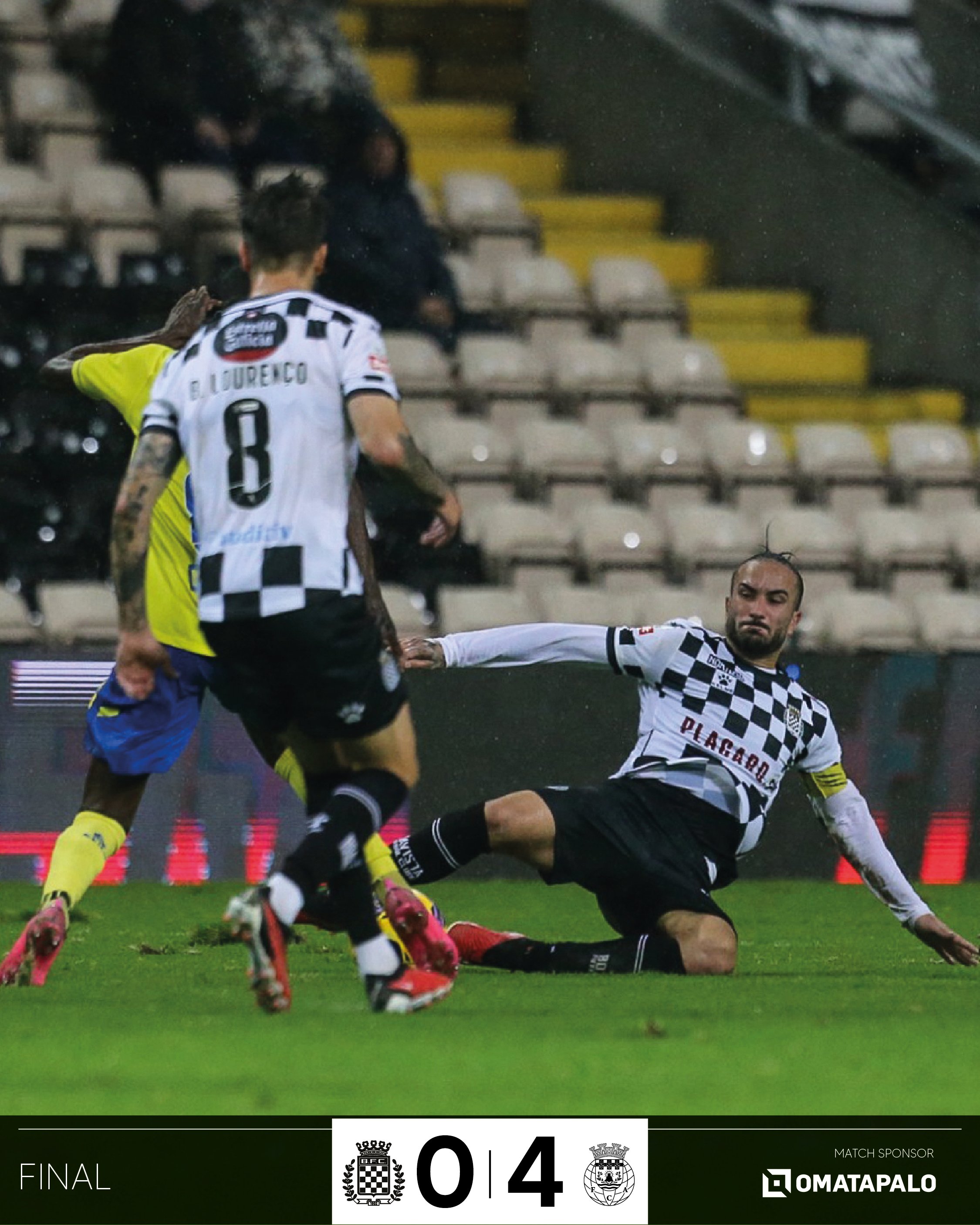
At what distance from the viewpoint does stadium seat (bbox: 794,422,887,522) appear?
507 inches

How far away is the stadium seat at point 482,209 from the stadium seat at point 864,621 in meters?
3.73

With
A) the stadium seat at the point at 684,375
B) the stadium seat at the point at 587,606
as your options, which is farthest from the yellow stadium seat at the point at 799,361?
the stadium seat at the point at 587,606

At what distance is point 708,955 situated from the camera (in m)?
5.89

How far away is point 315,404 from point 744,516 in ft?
25.7

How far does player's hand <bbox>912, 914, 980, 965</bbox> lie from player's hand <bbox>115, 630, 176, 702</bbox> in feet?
7.63

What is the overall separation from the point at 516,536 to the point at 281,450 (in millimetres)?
7015

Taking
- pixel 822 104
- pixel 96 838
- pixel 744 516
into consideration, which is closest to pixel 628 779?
pixel 96 838

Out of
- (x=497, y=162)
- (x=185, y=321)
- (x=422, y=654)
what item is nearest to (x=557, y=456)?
(x=497, y=162)

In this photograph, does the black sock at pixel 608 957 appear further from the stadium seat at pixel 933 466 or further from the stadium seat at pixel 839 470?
the stadium seat at pixel 933 466

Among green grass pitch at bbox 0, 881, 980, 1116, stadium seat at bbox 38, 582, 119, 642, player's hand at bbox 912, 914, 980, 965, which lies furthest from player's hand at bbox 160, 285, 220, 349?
stadium seat at bbox 38, 582, 119, 642

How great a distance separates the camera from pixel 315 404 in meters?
4.65

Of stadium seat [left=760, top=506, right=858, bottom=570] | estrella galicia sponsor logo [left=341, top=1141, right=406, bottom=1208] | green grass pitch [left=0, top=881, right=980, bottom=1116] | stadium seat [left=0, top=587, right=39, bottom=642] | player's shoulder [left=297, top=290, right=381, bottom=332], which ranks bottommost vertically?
estrella galicia sponsor logo [left=341, top=1141, right=406, bottom=1208]

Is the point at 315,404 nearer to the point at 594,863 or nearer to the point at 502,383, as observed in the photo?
the point at 594,863

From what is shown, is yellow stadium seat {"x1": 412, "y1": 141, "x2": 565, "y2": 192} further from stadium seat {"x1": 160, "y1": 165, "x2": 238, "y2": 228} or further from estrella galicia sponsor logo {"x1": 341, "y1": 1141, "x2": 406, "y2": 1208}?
estrella galicia sponsor logo {"x1": 341, "y1": 1141, "x2": 406, "y2": 1208}
